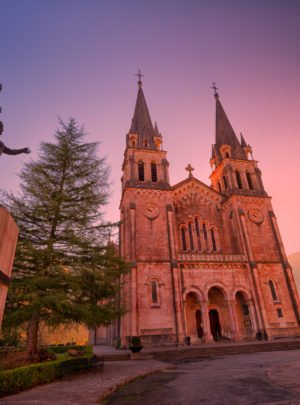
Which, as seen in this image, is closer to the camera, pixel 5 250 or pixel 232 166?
pixel 5 250

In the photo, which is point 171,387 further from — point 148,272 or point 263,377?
point 148,272

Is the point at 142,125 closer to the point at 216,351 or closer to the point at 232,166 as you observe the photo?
the point at 232,166

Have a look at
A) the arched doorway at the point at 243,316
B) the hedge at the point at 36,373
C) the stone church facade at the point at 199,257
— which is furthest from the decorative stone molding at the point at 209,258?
the hedge at the point at 36,373

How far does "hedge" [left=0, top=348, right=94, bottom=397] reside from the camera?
789 centimetres

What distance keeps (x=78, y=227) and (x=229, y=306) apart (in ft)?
61.4

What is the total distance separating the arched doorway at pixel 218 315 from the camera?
83.1 feet

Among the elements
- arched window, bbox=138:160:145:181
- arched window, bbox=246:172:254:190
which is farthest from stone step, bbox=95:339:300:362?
arched window, bbox=246:172:254:190

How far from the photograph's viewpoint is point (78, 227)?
1330 centimetres

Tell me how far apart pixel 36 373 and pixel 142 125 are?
105 ft

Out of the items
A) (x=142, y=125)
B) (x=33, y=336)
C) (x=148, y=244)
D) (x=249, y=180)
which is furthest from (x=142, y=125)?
(x=33, y=336)

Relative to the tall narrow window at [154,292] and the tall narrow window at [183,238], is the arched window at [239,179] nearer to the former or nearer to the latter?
the tall narrow window at [183,238]

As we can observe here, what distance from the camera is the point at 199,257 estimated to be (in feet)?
86.2

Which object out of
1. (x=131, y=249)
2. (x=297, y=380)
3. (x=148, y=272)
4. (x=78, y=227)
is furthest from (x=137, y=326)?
(x=297, y=380)

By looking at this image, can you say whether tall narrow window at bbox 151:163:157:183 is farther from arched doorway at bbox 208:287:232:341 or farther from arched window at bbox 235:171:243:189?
arched doorway at bbox 208:287:232:341
